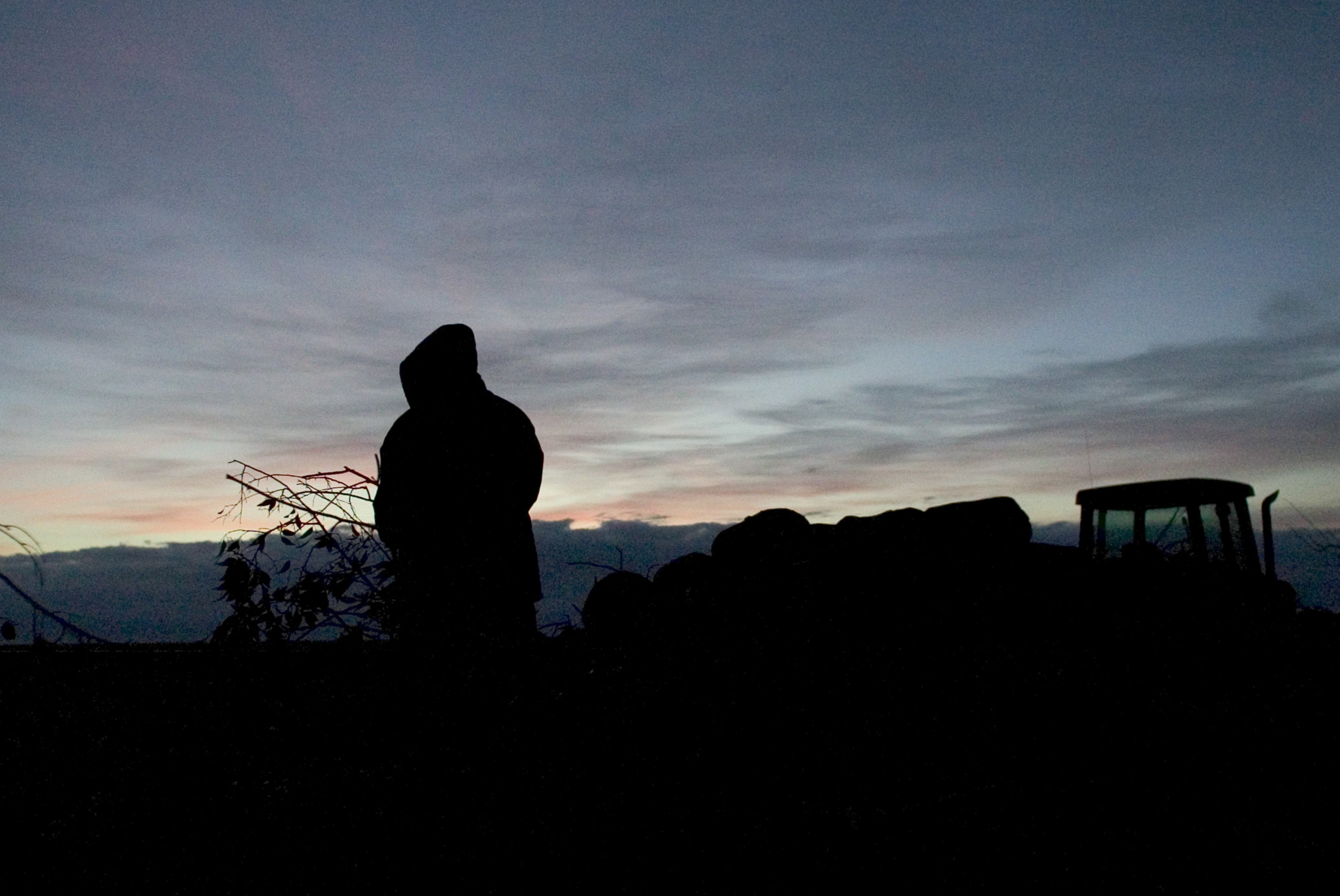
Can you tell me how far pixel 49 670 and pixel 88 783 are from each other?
384 cm

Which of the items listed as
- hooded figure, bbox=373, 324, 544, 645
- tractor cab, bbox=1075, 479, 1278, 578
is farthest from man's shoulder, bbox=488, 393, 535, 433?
tractor cab, bbox=1075, 479, 1278, 578

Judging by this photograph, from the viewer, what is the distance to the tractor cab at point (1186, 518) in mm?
12461

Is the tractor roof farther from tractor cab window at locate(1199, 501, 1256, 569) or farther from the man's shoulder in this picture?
the man's shoulder

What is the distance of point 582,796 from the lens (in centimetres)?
472

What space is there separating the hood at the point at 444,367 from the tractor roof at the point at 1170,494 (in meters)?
8.20

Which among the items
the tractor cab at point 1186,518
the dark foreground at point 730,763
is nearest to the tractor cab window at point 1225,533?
the tractor cab at point 1186,518

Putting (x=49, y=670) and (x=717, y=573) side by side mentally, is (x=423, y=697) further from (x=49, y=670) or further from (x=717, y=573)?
(x=49, y=670)

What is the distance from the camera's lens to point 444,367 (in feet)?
27.2

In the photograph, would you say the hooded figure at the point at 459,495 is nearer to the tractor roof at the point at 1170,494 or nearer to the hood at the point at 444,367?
the hood at the point at 444,367

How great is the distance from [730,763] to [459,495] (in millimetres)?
3913

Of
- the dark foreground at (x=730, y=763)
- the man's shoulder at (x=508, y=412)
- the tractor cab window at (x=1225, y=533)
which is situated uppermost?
the man's shoulder at (x=508, y=412)

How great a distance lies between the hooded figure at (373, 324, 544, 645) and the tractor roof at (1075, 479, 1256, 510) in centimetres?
776

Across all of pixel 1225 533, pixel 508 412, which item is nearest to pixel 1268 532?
pixel 1225 533

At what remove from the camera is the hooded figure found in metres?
8.14
